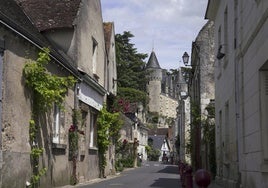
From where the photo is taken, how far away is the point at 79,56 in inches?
822

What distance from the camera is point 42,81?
14.3 m

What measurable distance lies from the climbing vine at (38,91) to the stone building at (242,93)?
17.6ft

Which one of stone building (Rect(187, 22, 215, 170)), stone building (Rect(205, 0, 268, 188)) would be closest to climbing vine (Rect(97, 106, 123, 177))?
stone building (Rect(187, 22, 215, 170))

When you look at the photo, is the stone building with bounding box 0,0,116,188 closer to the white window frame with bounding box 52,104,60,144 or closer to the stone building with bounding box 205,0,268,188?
the white window frame with bounding box 52,104,60,144

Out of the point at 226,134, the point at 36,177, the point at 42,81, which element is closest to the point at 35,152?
the point at 36,177

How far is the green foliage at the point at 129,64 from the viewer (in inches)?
3054

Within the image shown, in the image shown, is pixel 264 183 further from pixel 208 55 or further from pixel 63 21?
pixel 208 55

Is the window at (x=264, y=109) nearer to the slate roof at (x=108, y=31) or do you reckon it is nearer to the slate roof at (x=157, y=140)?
the slate roof at (x=108, y=31)

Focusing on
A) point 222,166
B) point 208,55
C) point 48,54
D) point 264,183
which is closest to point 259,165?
point 264,183

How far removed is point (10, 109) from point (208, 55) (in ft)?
70.2

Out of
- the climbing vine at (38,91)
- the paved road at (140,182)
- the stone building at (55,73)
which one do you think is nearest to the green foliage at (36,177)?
the climbing vine at (38,91)

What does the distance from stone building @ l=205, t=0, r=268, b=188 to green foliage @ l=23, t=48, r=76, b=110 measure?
5.30 m

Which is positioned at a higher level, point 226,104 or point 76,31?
point 76,31

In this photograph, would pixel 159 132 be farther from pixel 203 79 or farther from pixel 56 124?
pixel 56 124
